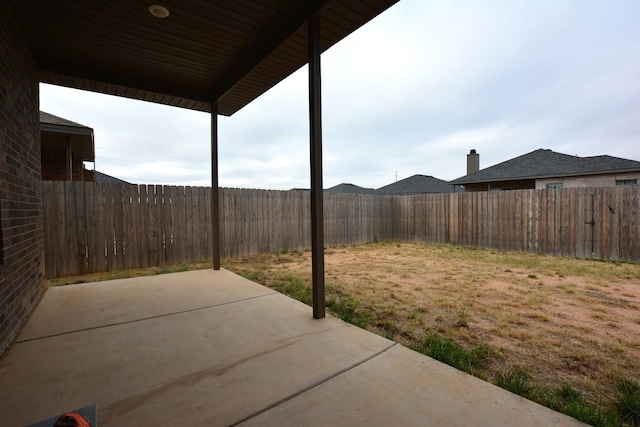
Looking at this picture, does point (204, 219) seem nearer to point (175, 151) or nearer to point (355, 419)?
point (355, 419)

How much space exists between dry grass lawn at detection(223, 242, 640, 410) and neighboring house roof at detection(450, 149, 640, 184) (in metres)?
5.99

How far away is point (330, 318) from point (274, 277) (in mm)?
2224

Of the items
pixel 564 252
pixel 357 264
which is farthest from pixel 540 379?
pixel 564 252

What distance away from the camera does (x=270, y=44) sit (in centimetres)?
300

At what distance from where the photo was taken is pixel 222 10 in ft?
8.37

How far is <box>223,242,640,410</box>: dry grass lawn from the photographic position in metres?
1.98

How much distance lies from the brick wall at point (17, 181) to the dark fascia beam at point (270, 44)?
6.73 feet

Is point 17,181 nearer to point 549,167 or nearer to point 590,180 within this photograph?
point 590,180

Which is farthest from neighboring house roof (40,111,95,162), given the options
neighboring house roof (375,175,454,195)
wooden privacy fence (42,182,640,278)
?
neighboring house roof (375,175,454,195)

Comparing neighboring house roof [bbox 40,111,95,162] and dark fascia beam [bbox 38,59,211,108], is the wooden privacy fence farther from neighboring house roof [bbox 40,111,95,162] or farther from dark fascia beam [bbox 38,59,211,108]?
neighboring house roof [bbox 40,111,95,162]

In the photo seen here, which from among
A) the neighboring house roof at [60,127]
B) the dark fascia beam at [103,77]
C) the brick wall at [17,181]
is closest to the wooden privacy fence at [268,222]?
the brick wall at [17,181]

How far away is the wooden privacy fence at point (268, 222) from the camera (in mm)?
4957

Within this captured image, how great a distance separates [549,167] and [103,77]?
14.4 m

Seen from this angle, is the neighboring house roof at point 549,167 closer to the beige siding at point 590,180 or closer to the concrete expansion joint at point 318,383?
the beige siding at point 590,180
